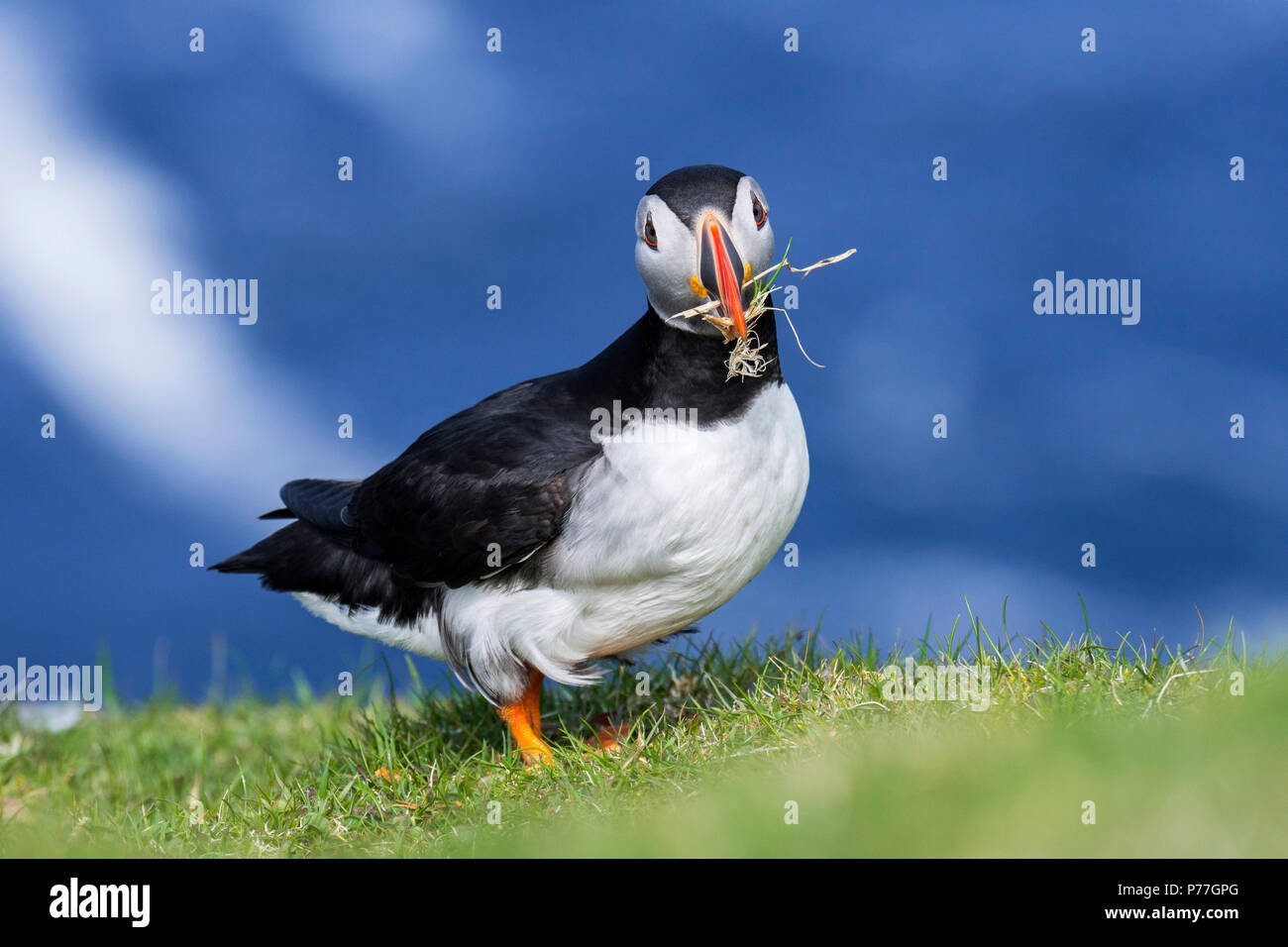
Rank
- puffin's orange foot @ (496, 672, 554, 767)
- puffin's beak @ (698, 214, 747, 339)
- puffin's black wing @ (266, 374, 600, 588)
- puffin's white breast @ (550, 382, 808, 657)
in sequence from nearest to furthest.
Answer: puffin's beak @ (698, 214, 747, 339), puffin's white breast @ (550, 382, 808, 657), puffin's black wing @ (266, 374, 600, 588), puffin's orange foot @ (496, 672, 554, 767)

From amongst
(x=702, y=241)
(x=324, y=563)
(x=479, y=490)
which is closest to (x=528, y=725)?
(x=479, y=490)

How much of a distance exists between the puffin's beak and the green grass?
4.98ft

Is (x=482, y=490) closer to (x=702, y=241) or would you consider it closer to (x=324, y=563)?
(x=324, y=563)

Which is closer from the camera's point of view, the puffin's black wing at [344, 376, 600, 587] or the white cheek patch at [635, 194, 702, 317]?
the white cheek patch at [635, 194, 702, 317]

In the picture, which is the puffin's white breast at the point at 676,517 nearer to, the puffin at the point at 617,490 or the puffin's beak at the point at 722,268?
the puffin at the point at 617,490

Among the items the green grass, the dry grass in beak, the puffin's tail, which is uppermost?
the dry grass in beak

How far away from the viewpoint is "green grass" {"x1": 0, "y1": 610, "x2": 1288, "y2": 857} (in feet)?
10.8

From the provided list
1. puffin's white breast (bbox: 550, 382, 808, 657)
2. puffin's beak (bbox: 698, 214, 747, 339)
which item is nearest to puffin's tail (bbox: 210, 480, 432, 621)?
puffin's white breast (bbox: 550, 382, 808, 657)

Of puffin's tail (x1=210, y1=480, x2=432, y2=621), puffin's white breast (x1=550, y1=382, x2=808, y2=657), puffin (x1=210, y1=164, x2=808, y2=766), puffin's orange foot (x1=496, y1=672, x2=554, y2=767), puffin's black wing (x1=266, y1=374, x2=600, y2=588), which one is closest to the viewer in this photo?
puffin (x1=210, y1=164, x2=808, y2=766)

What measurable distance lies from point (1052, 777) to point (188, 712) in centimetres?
577

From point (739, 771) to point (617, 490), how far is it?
116cm

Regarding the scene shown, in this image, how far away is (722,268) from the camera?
4.43 meters

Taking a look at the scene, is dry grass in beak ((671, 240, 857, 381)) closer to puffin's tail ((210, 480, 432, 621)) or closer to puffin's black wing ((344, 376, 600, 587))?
puffin's black wing ((344, 376, 600, 587))

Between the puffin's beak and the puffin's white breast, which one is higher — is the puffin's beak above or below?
above
